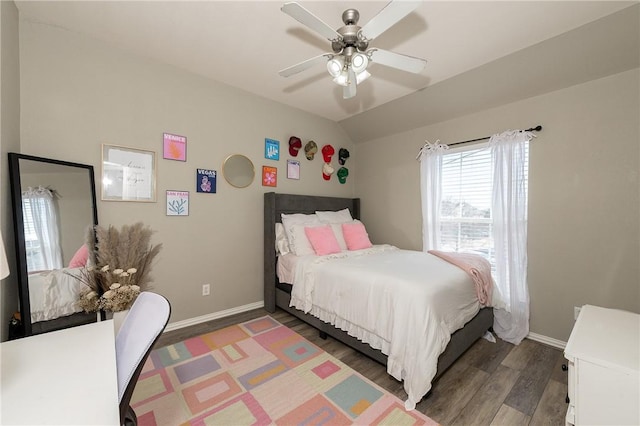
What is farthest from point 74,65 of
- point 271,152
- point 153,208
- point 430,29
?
point 430,29

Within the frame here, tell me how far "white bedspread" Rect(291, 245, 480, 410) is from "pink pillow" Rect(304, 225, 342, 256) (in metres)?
0.26

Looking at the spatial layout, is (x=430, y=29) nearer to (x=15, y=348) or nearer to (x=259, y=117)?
(x=259, y=117)

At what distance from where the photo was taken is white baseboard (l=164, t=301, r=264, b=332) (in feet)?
8.52

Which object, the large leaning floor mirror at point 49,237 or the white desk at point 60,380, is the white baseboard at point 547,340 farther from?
the large leaning floor mirror at point 49,237

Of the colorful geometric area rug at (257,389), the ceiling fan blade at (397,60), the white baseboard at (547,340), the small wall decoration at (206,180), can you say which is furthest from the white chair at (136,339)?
the white baseboard at (547,340)

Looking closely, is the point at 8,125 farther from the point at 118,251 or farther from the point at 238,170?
the point at 238,170

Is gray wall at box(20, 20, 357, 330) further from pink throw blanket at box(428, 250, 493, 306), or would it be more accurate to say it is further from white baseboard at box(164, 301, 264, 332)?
pink throw blanket at box(428, 250, 493, 306)

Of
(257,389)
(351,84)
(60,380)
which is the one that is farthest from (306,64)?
(257,389)

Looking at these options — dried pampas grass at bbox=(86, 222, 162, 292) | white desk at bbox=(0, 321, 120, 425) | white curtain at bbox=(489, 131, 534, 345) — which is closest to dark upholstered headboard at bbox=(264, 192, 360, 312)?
Result: dried pampas grass at bbox=(86, 222, 162, 292)

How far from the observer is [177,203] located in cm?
258

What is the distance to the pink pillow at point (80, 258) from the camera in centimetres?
192

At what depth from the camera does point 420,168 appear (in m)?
3.40

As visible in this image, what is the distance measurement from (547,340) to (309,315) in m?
2.26

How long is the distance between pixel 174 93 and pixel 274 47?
1149mm
